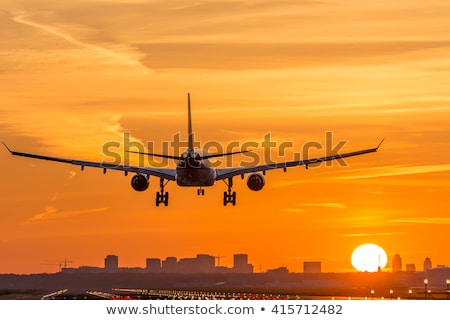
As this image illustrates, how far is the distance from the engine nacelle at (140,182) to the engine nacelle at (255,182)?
15.8 metres

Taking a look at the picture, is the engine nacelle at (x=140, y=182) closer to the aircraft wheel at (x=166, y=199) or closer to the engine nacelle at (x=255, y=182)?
the aircraft wheel at (x=166, y=199)

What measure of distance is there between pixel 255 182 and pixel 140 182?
17.8m

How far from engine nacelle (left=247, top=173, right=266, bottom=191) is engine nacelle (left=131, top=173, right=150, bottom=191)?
52.0 feet

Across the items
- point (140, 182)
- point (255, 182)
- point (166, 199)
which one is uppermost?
point (140, 182)

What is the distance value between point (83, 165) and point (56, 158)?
454 cm

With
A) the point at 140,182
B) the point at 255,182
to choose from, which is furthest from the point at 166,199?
the point at 255,182

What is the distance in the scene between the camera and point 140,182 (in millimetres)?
167500

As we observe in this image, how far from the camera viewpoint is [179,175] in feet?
516

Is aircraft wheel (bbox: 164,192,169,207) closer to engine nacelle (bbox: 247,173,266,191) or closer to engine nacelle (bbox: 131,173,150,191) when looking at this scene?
engine nacelle (bbox: 131,173,150,191)

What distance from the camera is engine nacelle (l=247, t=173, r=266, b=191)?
547ft

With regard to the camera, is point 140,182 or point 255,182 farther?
point 140,182

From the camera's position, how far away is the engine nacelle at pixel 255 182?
16688 cm

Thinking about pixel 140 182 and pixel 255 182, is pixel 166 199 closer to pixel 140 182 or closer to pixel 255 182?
pixel 140 182
